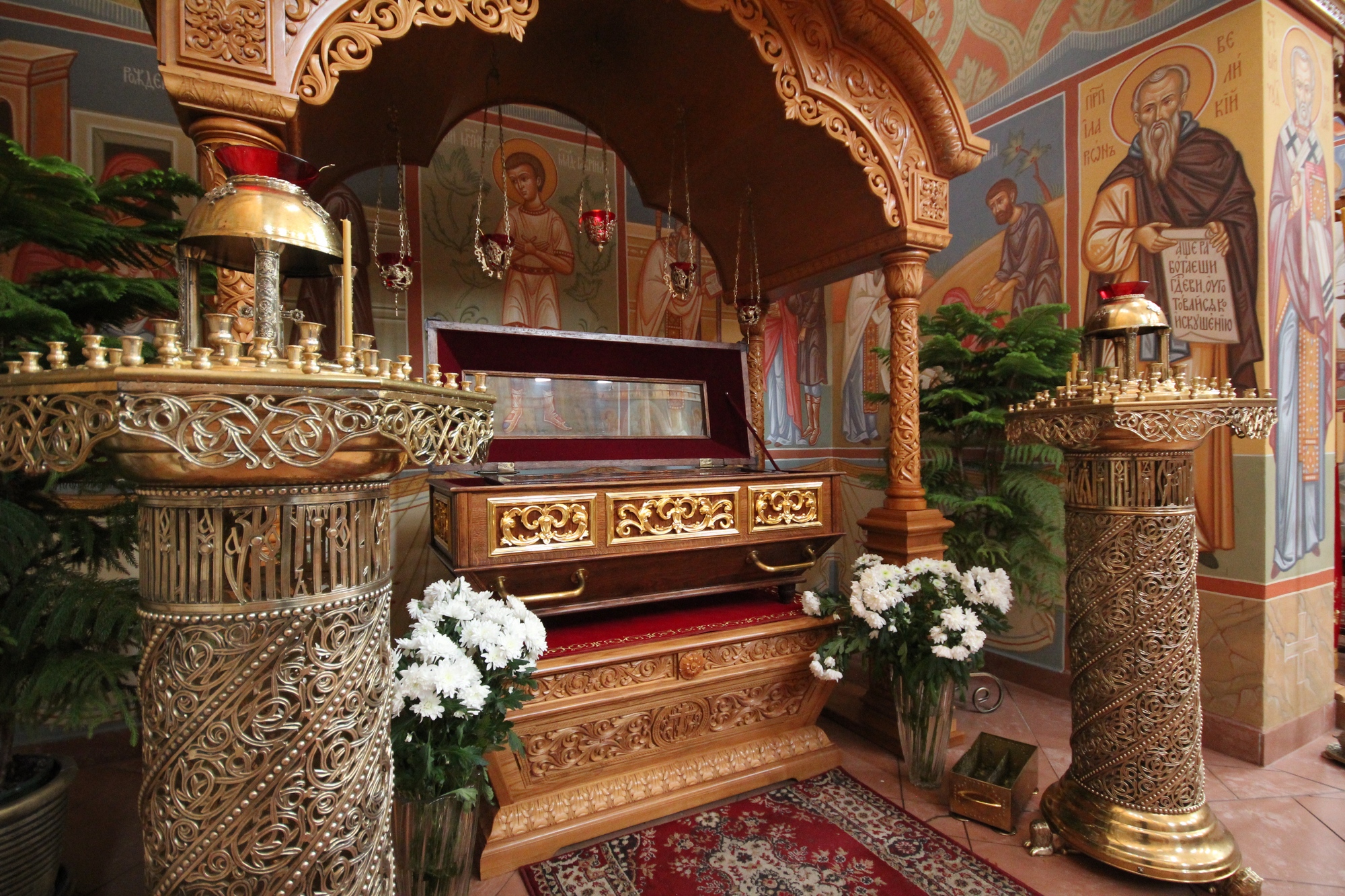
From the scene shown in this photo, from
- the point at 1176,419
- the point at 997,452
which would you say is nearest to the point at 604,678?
the point at 1176,419

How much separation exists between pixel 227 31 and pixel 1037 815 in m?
3.60

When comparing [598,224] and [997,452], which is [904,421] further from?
[598,224]

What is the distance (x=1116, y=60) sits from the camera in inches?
138

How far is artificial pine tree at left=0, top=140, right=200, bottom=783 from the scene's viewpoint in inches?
58.6

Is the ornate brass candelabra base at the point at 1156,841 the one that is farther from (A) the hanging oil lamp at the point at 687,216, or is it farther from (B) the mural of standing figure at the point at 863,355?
(B) the mural of standing figure at the point at 863,355

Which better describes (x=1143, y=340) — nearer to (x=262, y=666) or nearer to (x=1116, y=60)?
(x=1116, y=60)

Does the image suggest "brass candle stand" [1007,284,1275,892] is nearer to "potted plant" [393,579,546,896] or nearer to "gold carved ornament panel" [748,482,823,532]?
"gold carved ornament panel" [748,482,823,532]

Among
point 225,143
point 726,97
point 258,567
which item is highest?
point 726,97

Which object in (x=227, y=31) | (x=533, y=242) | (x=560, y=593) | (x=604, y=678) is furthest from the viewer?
(x=533, y=242)

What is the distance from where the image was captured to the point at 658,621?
262cm

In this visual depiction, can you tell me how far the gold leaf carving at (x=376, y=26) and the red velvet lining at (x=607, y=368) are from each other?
1.02 meters

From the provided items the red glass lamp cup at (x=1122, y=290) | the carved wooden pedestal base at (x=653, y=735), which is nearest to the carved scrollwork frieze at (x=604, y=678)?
the carved wooden pedestal base at (x=653, y=735)

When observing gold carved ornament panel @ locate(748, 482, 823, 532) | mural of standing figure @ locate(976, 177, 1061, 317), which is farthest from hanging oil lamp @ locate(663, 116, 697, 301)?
mural of standing figure @ locate(976, 177, 1061, 317)

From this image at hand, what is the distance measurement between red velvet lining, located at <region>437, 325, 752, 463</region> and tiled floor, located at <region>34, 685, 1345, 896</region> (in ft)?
5.14
